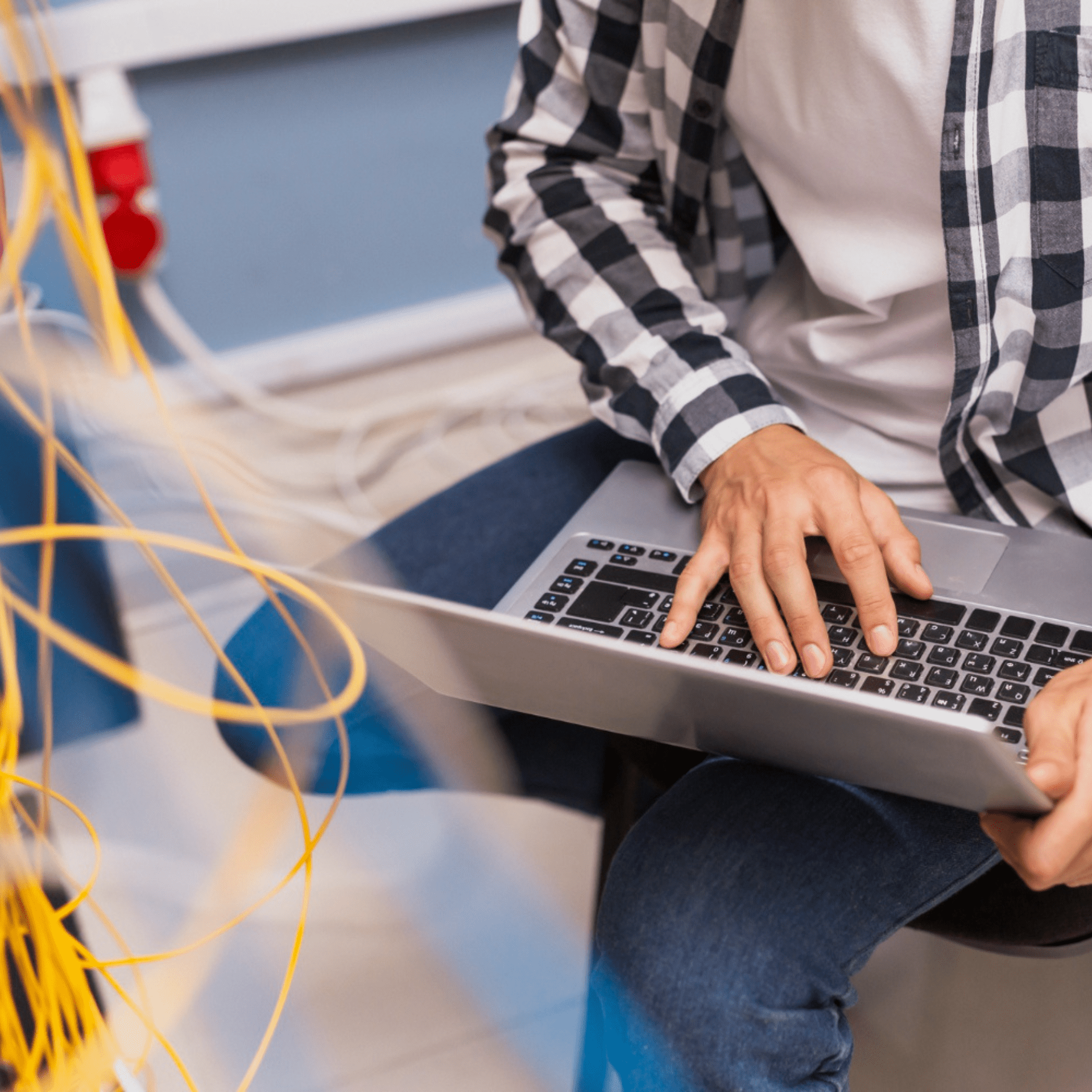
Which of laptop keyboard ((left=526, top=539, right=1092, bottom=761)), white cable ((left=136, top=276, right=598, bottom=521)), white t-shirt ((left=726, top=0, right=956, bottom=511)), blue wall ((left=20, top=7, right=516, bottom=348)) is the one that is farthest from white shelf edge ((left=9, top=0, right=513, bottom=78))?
laptop keyboard ((left=526, top=539, right=1092, bottom=761))

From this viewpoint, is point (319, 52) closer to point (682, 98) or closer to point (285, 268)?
point (285, 268)

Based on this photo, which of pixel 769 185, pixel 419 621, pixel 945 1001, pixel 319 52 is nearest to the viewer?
pixel 419 621

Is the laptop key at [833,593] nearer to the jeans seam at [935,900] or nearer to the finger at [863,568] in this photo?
the finger at [863,568]

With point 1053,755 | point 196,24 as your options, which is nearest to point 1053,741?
point 1053,755

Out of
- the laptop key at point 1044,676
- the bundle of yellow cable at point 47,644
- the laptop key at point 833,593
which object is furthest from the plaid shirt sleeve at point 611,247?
the bundle of yellow cable at point 47,644

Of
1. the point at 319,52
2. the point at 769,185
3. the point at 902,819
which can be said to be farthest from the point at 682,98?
the point at 319,52

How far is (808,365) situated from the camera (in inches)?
28.5

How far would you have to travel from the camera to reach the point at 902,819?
1.88 feet

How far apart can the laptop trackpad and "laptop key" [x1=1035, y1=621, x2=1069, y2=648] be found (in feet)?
0.12

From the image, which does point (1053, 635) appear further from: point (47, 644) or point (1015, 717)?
point (47, 644)

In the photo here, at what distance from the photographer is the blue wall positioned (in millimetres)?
1172

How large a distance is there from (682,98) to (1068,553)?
339 millimetres

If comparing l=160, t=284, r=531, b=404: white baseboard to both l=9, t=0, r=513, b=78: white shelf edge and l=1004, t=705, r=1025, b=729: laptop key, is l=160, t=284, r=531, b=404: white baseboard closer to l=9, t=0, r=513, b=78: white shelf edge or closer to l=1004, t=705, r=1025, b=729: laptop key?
l=9, t=0, r=513, b=78: white shelf edge

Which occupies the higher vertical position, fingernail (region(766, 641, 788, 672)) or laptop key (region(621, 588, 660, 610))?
fingernail (region(766, 641, 788, 672))
